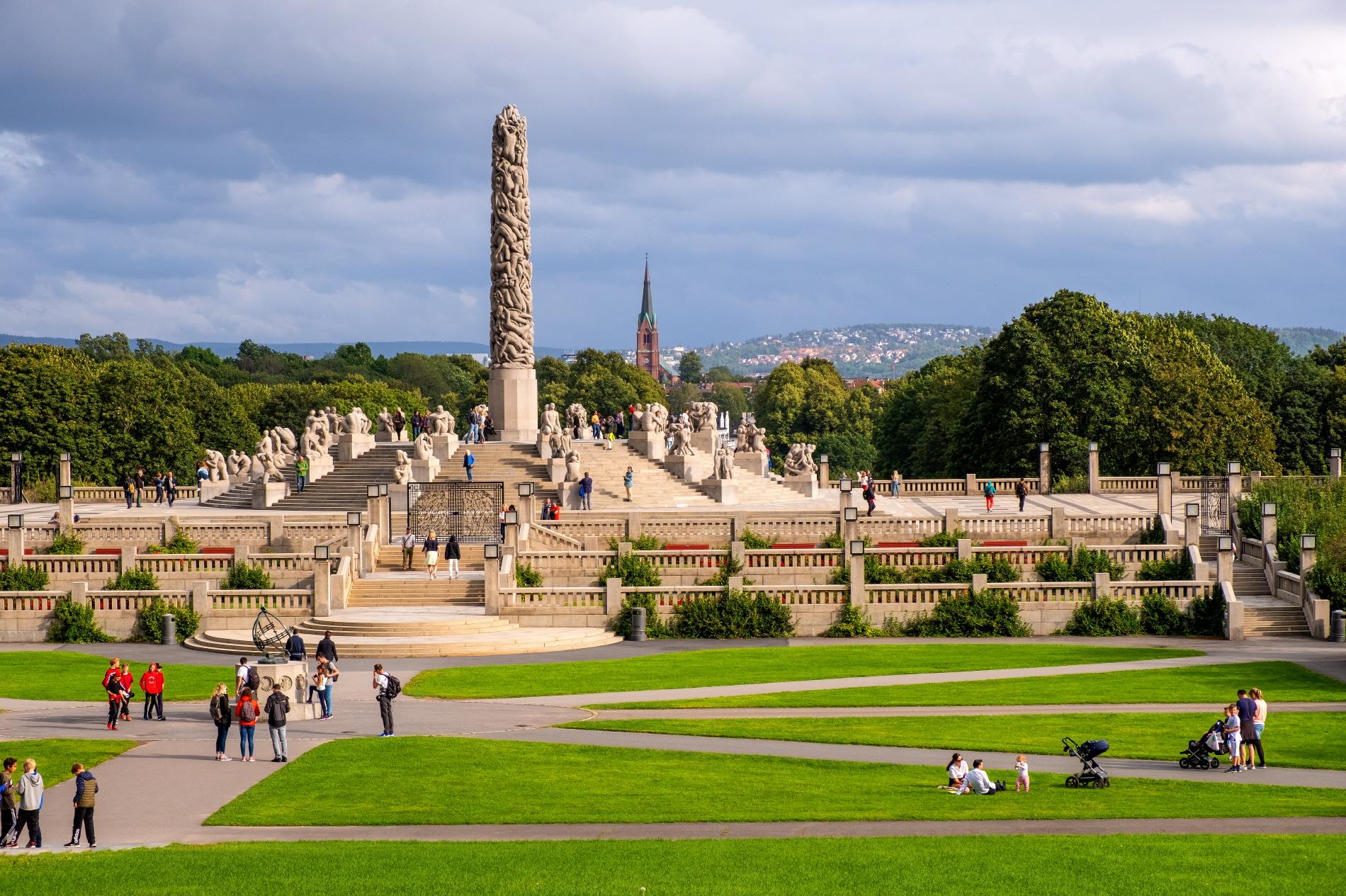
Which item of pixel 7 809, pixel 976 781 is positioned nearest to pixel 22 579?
pixel 7 809

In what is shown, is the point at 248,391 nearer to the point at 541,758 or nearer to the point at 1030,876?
the point at 541,758

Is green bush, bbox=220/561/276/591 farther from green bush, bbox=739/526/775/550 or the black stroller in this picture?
the black stroller

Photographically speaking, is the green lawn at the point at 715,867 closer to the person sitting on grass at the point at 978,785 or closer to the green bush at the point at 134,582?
the person sitting on grass at the point at 978,785

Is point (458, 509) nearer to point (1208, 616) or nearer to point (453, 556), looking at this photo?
Result: point (453, 556)

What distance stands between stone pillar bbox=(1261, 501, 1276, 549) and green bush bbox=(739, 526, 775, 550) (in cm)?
1536

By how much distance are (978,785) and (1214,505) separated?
A: 1748 inches

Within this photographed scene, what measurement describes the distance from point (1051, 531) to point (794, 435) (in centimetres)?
11220

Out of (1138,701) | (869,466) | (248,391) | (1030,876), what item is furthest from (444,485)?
(869,466)

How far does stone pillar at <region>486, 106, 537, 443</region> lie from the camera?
77062 millimetres

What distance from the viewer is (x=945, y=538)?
58.3 metres

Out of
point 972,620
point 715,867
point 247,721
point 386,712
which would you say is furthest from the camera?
point 972,620

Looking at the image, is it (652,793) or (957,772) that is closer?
(652,793)

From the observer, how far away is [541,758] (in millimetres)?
31234

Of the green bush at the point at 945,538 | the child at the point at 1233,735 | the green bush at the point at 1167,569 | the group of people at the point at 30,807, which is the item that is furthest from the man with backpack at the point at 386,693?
the green bush at the point at 945,538
